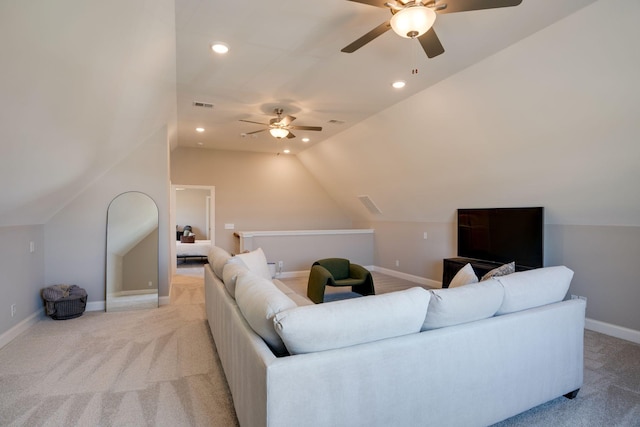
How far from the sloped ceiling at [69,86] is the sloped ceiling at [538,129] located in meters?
2.99

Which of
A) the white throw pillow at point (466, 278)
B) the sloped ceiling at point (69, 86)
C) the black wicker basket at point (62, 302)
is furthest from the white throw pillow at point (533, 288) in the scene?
the black wicker basket at point (62, 302)

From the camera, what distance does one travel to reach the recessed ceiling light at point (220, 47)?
3.04 meters

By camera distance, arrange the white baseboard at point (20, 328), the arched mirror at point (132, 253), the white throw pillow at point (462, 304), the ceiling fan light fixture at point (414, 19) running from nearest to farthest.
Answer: the white throw pillow at point (462, 304), the ceiling fan light fixture at point (414, 19), the white baseboard at point (20, 328), the arched mirror at point (132, 253)

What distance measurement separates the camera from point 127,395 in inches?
96.8

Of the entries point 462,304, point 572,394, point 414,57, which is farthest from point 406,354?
point 414,57

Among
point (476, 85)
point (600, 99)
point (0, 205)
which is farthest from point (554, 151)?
point (0, 205)

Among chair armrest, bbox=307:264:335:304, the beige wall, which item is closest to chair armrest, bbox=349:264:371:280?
chair armrest, bbox=307:264:335:304

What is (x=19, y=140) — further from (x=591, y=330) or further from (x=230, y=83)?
(x=591, y=330)

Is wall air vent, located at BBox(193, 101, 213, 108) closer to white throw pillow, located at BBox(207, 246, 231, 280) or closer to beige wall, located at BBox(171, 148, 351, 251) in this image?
white throw pillow, located at BBox(207, 246, 231, 280)

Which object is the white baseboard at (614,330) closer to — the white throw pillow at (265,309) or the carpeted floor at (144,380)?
the carpeted floor at (144,380)

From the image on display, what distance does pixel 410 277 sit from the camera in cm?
662

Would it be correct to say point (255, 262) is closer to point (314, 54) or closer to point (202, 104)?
point (314, 54)

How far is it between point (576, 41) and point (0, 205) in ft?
16.3

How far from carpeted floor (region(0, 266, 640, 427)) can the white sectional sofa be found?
0.75 feet
